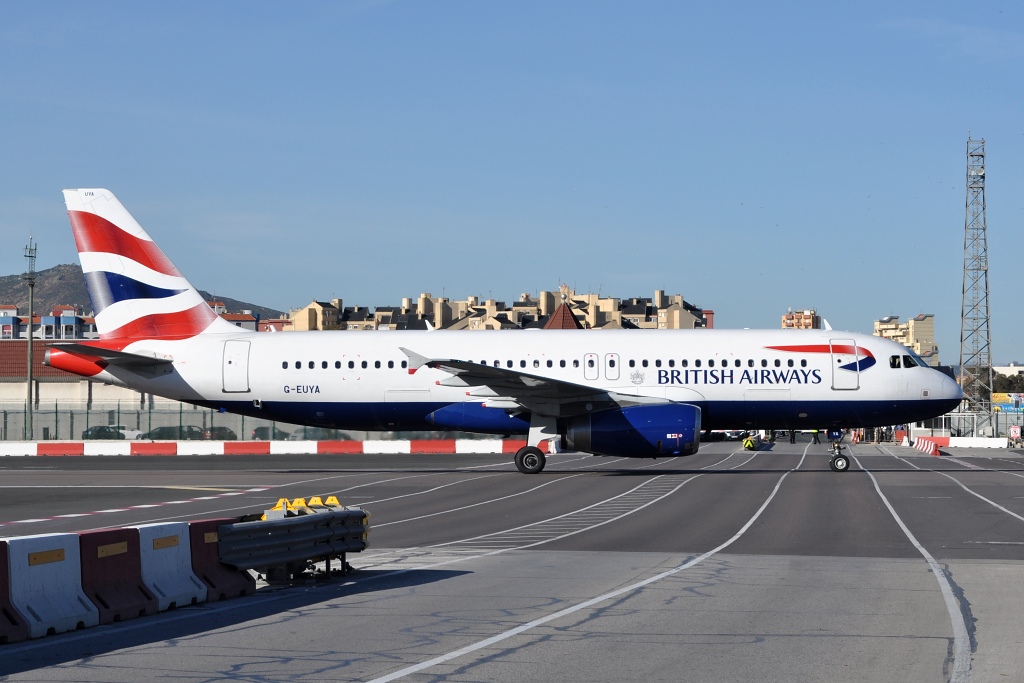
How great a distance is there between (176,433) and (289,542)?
5167cm

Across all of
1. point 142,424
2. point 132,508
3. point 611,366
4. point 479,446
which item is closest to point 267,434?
point 142,424

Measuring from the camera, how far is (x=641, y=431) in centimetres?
3231

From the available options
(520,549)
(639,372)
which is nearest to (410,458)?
(639,372)

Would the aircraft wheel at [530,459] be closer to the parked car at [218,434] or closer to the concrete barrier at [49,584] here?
the concrete barrier at [49,584]

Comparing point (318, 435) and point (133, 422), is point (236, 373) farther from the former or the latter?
point (133, 422)

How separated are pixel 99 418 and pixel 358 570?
5204cm

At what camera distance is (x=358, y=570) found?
14648 millimetres

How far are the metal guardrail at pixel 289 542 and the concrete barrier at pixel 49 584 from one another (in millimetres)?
2060

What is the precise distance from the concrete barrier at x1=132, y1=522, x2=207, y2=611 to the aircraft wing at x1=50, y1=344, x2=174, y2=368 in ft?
81.1

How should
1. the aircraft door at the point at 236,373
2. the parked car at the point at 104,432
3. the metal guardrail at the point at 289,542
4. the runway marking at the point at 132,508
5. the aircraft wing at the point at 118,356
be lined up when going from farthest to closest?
the parked car at the point at 104,432, the aircraft door at the point at 236,373, the aircraft wing at the point at 118,356, the runway marking at the point at 132,508, the metal guardrail at the point at 289,542

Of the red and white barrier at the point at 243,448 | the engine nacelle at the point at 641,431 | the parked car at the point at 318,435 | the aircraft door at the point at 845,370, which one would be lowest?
the red and white barrier at the point at 243,448

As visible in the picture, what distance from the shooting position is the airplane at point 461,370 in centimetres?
3484

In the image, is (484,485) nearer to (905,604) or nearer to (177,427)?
(905,604)

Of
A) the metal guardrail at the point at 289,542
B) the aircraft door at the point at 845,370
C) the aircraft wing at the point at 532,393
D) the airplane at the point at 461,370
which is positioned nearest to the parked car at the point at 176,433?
the airplane at the point at 461,370
